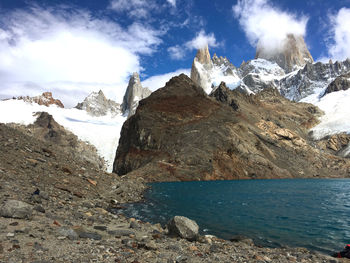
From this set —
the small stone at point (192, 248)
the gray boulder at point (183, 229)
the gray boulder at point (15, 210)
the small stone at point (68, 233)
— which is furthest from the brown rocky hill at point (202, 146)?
the small stone at point (68, 233)

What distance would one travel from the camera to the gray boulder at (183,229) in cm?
1420

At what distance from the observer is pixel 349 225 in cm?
2134

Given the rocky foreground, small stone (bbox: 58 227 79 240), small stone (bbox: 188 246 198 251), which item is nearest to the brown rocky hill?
the rocky foreground

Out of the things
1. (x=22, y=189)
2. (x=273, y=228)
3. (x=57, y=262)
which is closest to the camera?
(x=57, y=262)

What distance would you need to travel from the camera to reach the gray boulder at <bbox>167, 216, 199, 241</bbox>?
14.2 m

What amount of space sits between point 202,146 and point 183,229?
303 feet

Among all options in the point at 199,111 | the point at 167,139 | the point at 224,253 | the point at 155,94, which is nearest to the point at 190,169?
the point at 167,139

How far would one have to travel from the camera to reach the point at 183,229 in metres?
14.5

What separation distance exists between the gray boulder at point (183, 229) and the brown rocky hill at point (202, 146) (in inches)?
3038

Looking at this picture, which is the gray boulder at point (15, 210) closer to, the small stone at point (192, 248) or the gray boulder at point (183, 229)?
the gray boulder at point (183, 229)

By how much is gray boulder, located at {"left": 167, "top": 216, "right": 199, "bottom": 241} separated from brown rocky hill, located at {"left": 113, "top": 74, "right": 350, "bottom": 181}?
77166 millimetres

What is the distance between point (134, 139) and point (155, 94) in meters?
29.8

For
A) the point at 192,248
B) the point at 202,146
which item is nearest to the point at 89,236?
the point at 192,248

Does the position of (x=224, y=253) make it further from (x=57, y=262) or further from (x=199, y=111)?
(x=199, y=111)
